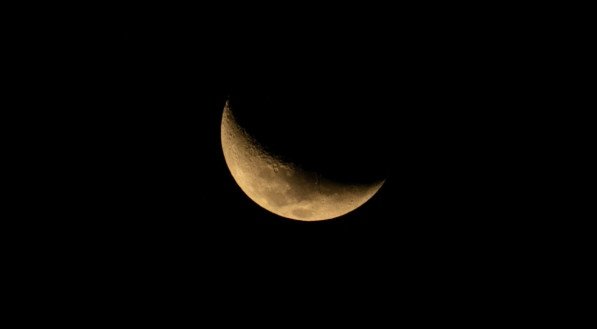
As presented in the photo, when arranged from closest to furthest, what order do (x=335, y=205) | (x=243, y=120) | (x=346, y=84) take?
(x=346, y=84) → (x=243, y=120) → (x=335, y=205)

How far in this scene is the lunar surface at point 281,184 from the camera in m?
2.07

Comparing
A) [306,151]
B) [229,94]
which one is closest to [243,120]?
[229,94]

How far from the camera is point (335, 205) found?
2.20m

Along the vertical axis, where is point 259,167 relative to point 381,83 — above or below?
below

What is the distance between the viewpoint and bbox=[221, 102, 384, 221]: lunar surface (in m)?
2.07

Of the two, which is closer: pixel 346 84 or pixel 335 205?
pixel 346 84

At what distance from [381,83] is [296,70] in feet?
1.51

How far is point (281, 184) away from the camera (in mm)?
2102

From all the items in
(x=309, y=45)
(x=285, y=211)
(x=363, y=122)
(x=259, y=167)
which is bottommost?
(x=285, y=211)

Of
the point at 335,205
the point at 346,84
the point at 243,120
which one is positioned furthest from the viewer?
the point at 335,205

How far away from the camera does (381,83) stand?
188 cm

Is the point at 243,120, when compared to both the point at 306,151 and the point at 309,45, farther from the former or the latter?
the point at 309,45

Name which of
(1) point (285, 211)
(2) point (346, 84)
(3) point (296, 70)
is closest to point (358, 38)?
(2) point (346, 84)

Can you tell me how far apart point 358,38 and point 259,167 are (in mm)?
918
